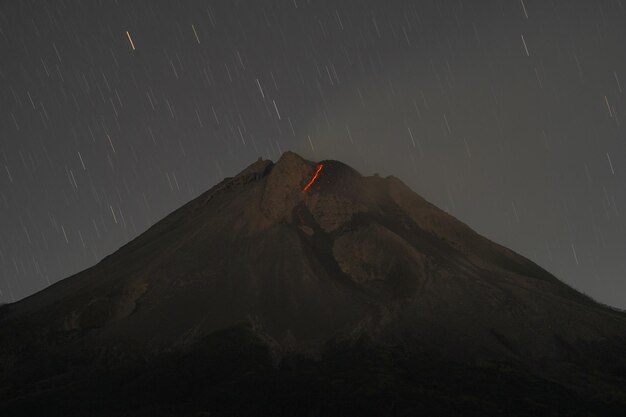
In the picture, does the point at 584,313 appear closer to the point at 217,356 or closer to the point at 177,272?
the point at 217,356

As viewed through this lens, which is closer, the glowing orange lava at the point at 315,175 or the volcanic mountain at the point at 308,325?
the volcanic mountain at the point at 308,325

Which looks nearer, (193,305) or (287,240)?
(193,305)

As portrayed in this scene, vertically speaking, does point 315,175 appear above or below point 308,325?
above

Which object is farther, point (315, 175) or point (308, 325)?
point (315, 175)

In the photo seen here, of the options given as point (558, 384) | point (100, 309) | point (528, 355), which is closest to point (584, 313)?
point (528, 355)

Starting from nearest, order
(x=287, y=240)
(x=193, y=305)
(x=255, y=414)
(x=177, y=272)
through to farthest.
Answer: (x=255, y=414) → (x=193, y=305) → (x=177, y=272) → (x=287, y=240)

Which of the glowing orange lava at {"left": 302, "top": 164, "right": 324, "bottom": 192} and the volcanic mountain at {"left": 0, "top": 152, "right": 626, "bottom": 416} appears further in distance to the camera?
the glowing orange lava at {"left": 302, "top": 164, "right": 324, "bottom": 192}

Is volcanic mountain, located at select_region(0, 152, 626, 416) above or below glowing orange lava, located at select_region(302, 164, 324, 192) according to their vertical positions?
below

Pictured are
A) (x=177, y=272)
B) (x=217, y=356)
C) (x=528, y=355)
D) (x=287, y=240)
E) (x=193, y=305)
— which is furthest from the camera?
(x=287, y=240)
